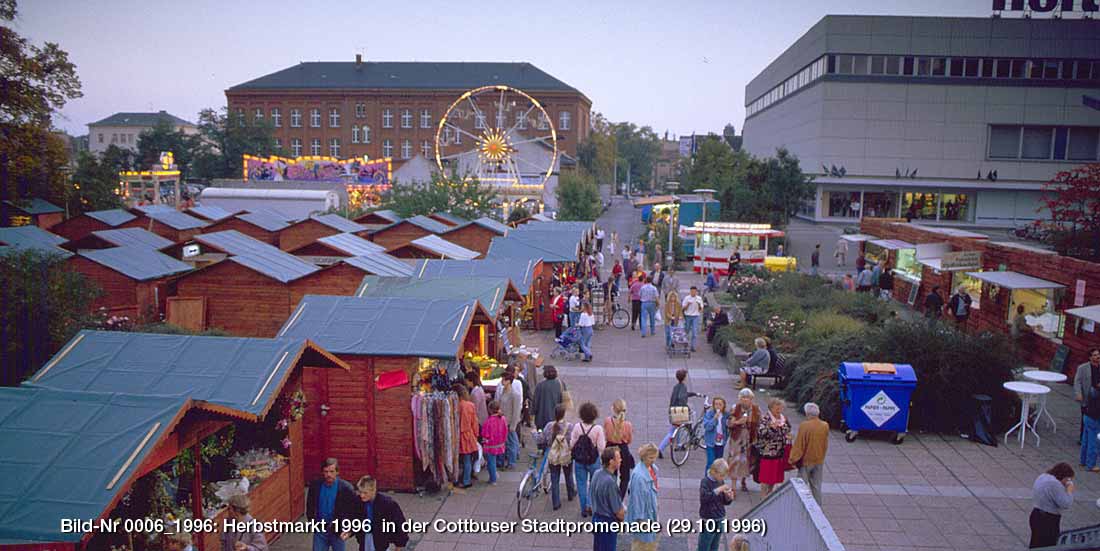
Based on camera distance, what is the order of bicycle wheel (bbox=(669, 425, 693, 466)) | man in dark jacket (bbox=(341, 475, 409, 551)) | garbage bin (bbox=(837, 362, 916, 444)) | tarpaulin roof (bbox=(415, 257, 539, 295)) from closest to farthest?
man in dark jacket (bbox=(341, 475, 409, 551)), bicycle wheel (bbox=(669, 425, 693, 466)), garbage bin (bbox=(837, 362, 916, 444)), tarpaulin roof (bbox=(415, 257, 539, 295))

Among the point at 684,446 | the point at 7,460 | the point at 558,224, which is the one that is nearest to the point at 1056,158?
the point at 558,224

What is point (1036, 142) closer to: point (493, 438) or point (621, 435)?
point (621, 435)

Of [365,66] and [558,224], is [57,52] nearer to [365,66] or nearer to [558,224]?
[558,224]

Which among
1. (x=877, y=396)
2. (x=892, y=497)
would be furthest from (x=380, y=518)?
(x=877, y=396)

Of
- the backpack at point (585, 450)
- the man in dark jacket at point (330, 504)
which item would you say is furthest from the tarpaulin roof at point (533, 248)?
the man in dark jacket at point (330, 504)

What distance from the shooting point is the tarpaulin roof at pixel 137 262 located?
641 inches

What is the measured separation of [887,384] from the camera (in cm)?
1130

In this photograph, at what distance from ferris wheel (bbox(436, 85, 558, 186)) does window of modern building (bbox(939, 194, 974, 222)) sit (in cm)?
3030

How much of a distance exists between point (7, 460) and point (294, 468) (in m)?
3.39

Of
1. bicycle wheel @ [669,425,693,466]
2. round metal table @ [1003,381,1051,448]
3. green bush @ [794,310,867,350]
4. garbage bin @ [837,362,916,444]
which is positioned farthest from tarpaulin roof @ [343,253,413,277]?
round metal table @ [1003,381,1051,448]

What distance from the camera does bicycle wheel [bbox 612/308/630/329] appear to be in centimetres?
2131

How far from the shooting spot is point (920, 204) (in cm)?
5684

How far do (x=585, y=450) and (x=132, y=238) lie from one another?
55.4 ft

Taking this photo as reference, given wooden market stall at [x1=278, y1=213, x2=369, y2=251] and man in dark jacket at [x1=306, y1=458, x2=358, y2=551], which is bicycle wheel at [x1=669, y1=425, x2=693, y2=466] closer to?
man in dark jacket at [x1=306, y1=458, x2=358, y2=551]
